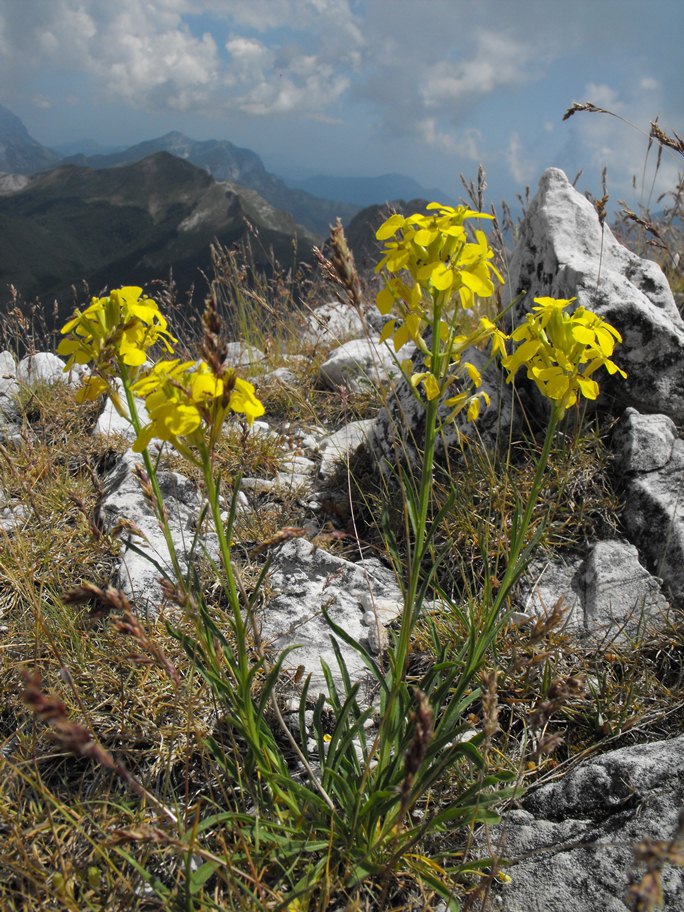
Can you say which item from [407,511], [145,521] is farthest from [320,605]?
[407,511]

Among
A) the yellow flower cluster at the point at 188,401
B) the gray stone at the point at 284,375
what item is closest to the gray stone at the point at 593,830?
the yellow flower cluster at the point at 188,401

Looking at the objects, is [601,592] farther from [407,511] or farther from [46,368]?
[46,368]

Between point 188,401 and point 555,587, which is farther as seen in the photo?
point 555,587

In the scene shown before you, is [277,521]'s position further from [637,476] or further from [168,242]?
[168,242]

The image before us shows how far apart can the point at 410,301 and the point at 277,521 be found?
6.95 ft

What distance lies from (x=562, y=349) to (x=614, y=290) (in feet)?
7.18

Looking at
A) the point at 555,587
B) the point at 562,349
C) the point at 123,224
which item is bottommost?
the point at 123,224

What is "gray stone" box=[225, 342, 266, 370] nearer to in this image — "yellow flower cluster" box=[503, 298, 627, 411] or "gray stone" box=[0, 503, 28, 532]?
"gray stone" box=[0, 503, 28, 532]

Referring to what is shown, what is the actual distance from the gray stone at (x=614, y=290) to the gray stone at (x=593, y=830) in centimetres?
221

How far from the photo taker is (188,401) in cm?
122

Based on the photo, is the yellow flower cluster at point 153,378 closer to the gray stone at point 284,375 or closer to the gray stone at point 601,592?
the gray stone at point 601,592

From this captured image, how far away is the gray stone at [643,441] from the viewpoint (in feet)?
10.1

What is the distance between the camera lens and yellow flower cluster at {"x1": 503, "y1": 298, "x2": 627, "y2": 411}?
1.58 m

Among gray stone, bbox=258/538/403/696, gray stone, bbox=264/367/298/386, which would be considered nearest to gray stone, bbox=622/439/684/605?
gray stone, bbox=258/538/403/696
